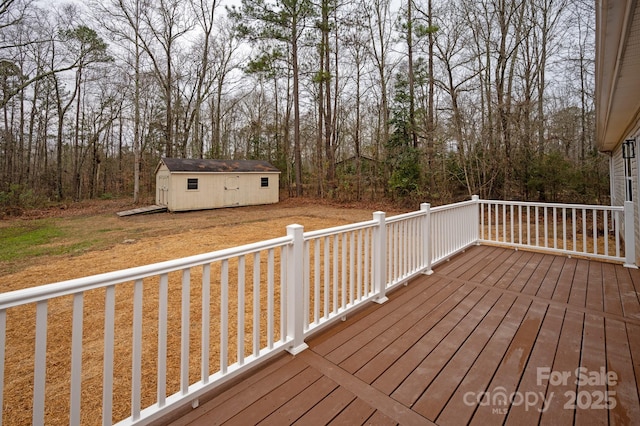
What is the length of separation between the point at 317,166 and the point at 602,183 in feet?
36.4

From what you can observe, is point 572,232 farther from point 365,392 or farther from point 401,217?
point 365,392

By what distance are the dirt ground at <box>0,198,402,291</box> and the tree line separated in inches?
124

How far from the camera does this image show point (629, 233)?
152 inches

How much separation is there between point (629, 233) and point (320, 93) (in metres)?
13.2

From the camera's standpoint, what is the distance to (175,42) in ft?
52.9

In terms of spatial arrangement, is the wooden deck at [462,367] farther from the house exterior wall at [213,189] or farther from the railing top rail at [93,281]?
the house exterior wall at [213,189]

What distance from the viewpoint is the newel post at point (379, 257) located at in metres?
2.94

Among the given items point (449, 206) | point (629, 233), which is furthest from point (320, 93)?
point (629, 233)

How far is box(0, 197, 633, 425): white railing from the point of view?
50.3 inches

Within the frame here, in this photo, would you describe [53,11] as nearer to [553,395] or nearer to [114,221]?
[114,221]

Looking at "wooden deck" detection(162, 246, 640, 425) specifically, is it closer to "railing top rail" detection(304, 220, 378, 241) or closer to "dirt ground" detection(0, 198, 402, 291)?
"railing top rail" detection(304, 220, 378, 241)

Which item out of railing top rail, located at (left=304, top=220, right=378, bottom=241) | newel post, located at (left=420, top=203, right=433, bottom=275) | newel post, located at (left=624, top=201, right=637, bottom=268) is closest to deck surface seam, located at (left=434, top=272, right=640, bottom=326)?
newel post, located at (left=420, top=203, right=433, bottom=275)

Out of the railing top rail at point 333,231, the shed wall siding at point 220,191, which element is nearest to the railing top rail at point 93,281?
the railing top rail at point 333,231

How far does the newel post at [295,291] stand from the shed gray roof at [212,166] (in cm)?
1191
